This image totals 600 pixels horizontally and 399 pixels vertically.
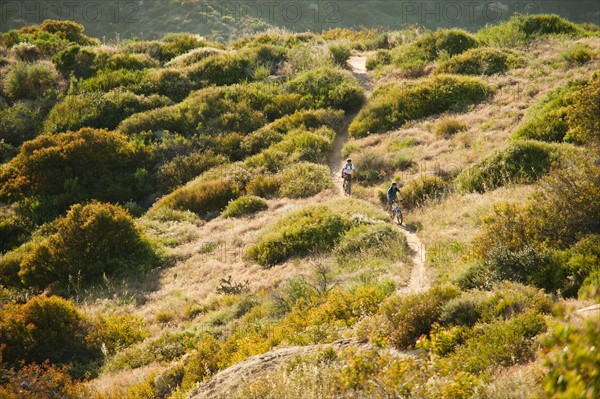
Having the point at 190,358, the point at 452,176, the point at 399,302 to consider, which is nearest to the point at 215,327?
the point at 190,358

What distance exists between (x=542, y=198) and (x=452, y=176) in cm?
791

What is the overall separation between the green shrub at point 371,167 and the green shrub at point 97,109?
12.4m

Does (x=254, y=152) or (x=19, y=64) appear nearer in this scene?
(x=254, y=152)

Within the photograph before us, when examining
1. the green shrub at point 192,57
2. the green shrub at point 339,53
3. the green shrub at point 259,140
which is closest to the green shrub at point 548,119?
the green shrub at point 259,140

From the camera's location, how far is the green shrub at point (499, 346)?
6.22 metres

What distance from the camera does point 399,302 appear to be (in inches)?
316

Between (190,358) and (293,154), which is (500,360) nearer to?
(190,358)

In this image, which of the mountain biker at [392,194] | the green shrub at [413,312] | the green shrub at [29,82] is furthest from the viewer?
the green shrub at [29,82]

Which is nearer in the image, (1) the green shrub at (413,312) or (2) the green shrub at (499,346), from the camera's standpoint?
(2) the green shrub at (499,346)

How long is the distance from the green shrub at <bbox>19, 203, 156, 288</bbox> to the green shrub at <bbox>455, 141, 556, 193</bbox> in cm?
1107

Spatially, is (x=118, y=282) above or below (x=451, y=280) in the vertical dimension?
below

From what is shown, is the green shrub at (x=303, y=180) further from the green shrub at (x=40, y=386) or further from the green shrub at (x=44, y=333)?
the green shrub at (x=40, y=386)

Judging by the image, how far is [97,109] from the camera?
27047 mm

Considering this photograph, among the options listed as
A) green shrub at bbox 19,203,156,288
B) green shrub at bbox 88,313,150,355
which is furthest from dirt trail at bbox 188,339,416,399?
green shrub at bbox 19,203,156,288
